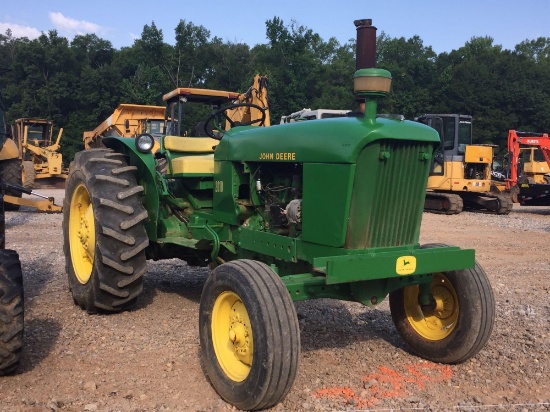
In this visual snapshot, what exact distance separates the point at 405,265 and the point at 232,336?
110 cm

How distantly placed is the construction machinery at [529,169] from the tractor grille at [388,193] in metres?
15.2

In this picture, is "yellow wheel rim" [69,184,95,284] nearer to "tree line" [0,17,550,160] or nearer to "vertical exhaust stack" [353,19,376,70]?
"vertical exhaust stack" [353,19,376,70]

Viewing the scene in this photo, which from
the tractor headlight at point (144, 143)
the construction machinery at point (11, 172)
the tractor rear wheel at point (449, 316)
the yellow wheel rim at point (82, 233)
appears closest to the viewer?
the tractor rear wheel at point (449, 316)

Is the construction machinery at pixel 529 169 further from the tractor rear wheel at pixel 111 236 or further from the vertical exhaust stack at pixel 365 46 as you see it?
the tractor rear wheel at pixel 111 236

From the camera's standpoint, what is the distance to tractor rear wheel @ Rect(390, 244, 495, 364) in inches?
151

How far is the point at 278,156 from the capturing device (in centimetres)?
396

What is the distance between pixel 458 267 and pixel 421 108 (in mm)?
45612

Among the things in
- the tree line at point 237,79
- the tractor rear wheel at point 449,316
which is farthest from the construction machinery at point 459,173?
the tree line at point 237,79

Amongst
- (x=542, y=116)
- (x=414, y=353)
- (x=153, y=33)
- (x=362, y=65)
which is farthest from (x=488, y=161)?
(x=153, y=33)

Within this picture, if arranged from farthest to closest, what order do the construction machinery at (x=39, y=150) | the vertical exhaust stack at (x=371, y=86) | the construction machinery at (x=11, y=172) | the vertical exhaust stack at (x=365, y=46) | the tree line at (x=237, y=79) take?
the tree line at (x=237, y=79)
the construction machinery at (x=39, y=150)
the construction machinery at (x=11, y=172)
the vertical exhaust stack at (x=365, y=46)
the vertical exhaust stack at (x=371, y=86)

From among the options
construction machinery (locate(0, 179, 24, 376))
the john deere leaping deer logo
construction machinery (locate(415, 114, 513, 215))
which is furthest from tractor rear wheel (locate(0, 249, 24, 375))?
construction machinery (locate(415, 114, 513, 215))

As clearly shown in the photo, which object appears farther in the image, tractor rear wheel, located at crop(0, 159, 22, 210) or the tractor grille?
tractor rear wheel, located at crop(0, 159, 22, 210)

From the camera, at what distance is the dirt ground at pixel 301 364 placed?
10.9ft

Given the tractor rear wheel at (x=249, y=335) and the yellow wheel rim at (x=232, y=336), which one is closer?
the tractor rear wheel at (x=249, y=335)
